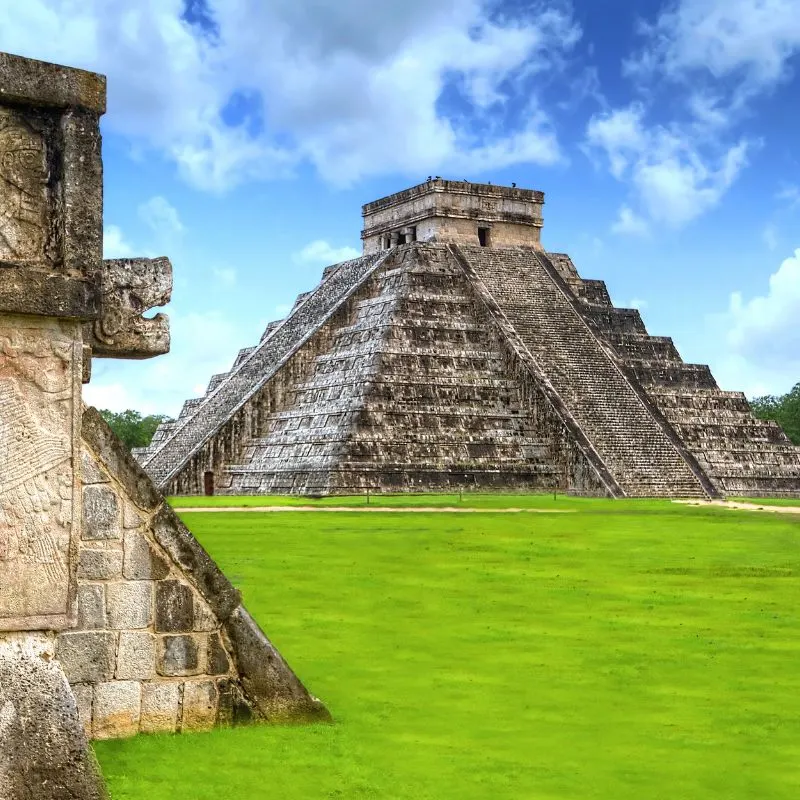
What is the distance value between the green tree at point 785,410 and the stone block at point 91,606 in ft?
200

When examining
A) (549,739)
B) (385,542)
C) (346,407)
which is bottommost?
(549,739)

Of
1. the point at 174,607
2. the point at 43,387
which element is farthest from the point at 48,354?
the point at 174,607

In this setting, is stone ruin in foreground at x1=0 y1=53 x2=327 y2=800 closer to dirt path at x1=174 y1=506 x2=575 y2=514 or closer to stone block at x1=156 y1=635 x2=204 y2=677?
stone block at x1=156 y1=635 x2=204 y2=677

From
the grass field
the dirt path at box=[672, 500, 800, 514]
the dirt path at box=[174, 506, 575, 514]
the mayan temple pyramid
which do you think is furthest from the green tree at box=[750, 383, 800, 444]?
the grass field

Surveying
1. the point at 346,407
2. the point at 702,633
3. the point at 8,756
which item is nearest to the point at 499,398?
the point at 346,407

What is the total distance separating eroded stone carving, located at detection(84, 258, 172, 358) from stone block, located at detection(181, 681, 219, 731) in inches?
81.4

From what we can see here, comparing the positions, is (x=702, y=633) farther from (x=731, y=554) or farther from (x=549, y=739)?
(x=731, y=554)

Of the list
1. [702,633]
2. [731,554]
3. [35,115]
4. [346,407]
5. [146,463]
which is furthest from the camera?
[146,463]

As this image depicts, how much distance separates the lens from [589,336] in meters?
42.7

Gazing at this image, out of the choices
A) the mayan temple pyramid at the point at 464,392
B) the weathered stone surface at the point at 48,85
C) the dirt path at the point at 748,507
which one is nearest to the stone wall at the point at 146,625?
the weathered stone surface at the point at 48,85

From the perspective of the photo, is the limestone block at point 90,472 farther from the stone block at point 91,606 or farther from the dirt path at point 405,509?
the dirt path at point 405,509

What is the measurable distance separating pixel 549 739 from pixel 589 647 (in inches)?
107

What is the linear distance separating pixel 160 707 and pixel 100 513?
0.98 meters

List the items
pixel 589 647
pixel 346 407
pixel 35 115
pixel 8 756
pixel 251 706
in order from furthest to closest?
pixel 346 407, pixel 589 647, pixel 251 706, pixel 35 115, pixel 8 756
